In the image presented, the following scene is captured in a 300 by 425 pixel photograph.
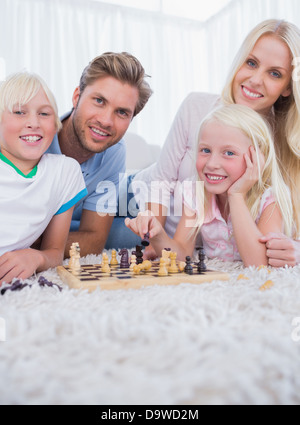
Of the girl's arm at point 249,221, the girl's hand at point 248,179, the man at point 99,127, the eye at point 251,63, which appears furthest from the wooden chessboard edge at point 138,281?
the eye at point 251,63

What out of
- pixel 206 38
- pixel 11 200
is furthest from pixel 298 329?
pixel 206 38

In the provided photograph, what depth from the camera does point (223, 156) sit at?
134 cm

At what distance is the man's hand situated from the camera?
47.9 inches

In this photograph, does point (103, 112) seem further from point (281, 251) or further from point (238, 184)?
point (281, 251)

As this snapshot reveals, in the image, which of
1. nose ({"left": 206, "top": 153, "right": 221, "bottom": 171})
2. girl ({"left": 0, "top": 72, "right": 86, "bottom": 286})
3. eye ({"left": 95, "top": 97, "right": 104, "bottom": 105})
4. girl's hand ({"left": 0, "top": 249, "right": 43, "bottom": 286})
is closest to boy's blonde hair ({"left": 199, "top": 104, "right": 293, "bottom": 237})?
nose ({"left": 206, "top": 153, "right": 221, "bottom": 171})

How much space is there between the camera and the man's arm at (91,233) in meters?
1.70

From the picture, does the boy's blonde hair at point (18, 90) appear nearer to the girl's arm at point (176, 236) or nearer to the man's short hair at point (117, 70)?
the man's short hair at point (117, 70)

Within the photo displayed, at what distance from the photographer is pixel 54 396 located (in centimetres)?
45

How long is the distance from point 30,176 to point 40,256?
0.30 metres

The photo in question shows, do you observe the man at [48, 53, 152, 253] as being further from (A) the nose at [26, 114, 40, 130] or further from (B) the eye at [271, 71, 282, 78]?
(B) the eye at [271, 71, 282, 78]

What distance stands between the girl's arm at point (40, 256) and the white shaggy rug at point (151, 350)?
26cm

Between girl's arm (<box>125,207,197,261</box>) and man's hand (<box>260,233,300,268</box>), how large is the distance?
0.33m

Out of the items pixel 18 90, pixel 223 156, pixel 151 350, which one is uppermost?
pixel 18 90

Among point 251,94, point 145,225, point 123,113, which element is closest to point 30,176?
point 145,225
